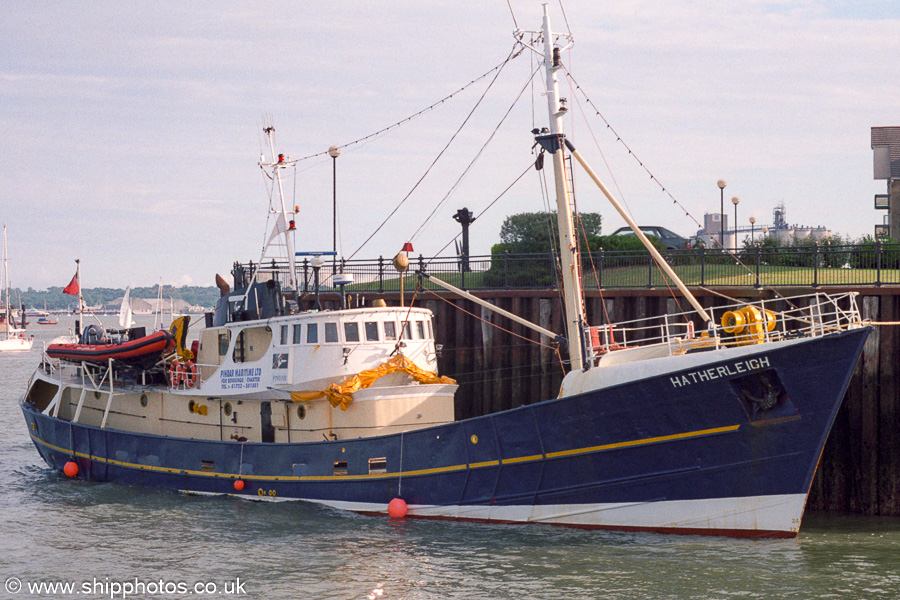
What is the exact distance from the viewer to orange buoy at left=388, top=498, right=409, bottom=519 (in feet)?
56.0

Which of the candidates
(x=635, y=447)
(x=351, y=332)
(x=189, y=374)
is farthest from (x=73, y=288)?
(x=635, y=447)

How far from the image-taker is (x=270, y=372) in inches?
745

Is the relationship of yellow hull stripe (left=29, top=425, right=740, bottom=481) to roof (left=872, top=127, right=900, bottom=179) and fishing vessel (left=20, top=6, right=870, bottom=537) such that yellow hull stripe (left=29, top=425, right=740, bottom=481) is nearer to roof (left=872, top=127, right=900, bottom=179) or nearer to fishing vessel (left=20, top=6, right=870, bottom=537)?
fishing vessel (left=20, top=6, right=870, bottom=537)

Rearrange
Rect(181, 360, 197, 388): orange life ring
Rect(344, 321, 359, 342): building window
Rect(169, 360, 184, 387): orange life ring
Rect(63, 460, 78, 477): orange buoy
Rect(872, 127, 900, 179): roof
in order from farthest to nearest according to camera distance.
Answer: Rect(872, 127, 900, 179): roof, Rect(63, 460, 78, 477): orange buoy, Rect(169, 360, 184, 387): orange life ring, Rect(181, 360, 197, 388): orange life ring, Rect(344, 321, 359, 342): building window

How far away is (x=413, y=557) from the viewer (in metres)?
14.8

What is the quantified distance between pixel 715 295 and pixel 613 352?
14.8ft

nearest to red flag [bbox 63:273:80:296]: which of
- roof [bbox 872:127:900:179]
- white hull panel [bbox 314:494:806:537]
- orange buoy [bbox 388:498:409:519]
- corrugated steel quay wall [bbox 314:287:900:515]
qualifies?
corrugated steel quay wall [bbox 314:287:900:515]

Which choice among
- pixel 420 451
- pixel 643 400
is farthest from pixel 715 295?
pixel 420 451

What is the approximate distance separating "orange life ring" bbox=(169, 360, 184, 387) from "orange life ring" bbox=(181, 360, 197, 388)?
0.06m

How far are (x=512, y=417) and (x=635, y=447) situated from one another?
2.22m

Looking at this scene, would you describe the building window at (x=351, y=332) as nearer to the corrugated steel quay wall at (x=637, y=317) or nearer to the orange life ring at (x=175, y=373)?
the corrugated steel quay wall at (x=637, y=317)

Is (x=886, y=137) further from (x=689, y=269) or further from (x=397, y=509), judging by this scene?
(x=397, y=509)

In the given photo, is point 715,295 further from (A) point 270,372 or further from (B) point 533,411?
(A) point 270,372

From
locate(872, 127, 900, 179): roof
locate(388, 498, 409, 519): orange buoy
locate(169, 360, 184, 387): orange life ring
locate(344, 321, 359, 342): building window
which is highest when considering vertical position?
locate(872, 127, 900, 179): roof
